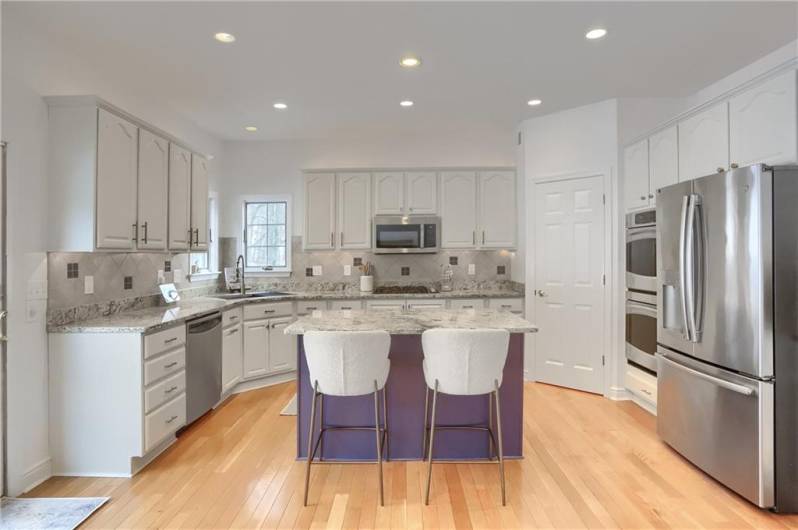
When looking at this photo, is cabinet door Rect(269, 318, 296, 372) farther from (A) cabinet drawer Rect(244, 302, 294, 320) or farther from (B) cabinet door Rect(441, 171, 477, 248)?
(B) cabinet door Rect(441, 171, 477, 248)

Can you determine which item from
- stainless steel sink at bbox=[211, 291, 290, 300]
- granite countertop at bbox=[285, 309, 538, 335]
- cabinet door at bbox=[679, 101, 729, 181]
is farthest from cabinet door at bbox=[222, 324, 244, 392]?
cabinet door at bbox=[679, 101, 729, 181]

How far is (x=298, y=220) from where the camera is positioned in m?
5.39

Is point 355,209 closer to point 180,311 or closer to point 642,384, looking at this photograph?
point 180,311

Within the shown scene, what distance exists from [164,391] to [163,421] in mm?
195

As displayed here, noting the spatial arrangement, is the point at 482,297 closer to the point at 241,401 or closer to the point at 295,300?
the point at 295,300

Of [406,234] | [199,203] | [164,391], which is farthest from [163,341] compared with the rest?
[406,234]

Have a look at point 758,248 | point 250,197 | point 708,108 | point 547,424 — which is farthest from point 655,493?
point 250,197

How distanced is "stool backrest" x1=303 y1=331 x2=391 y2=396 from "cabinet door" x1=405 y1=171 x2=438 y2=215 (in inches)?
115

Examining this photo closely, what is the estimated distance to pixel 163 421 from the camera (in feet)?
9.55

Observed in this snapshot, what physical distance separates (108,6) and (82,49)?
674 millimetres

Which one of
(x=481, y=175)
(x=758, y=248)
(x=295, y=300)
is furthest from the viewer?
(x=481, y=175)

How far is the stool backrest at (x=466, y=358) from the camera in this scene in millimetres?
2359

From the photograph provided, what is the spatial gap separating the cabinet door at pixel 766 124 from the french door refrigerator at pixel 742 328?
42cm

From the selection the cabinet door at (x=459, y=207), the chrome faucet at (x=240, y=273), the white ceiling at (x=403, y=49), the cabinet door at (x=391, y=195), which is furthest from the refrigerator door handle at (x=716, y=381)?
the chrome faucet at (x=240, y=273)
